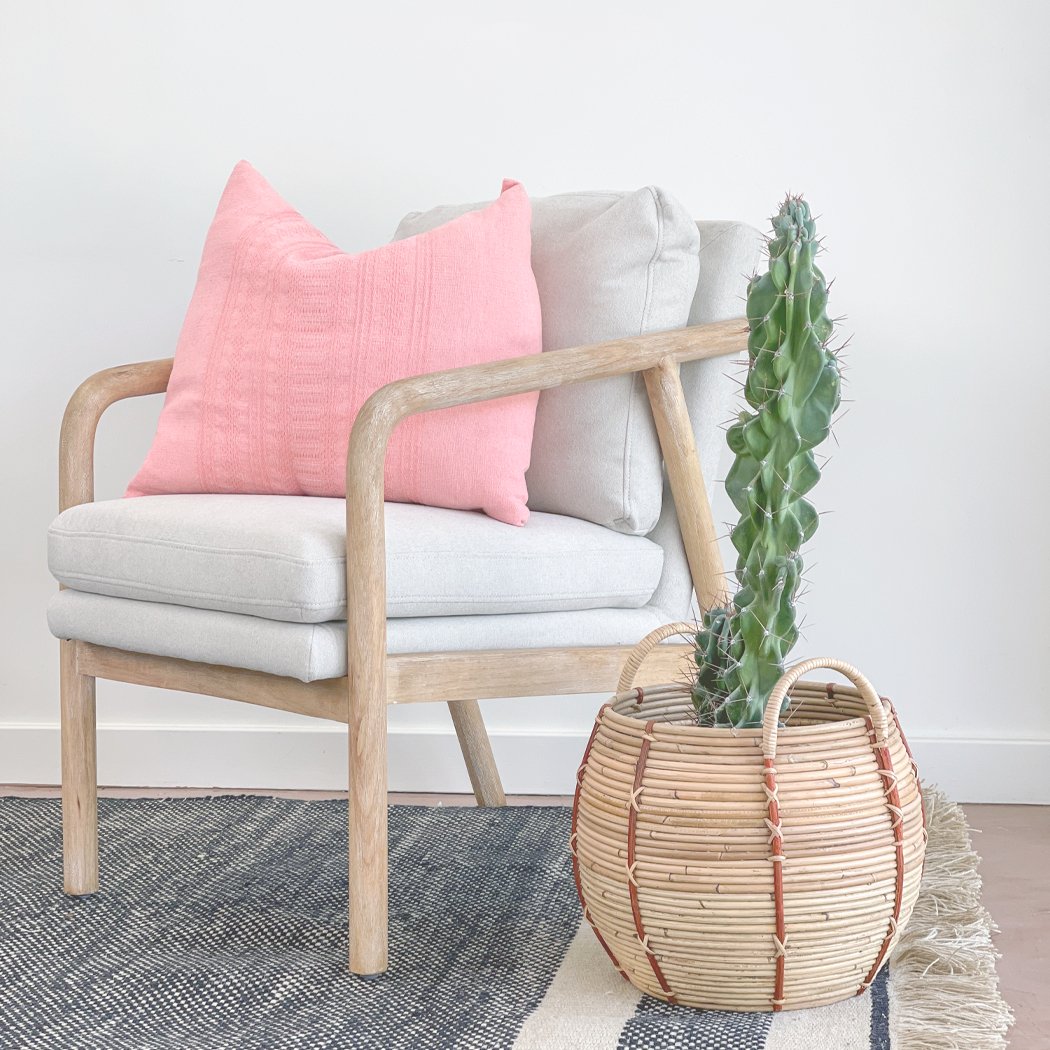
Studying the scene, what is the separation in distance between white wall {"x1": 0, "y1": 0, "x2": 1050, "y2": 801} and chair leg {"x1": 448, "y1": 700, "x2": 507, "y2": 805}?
0.53ft

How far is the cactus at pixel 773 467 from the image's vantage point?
45.3 inches

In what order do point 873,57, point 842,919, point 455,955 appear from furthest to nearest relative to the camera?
point 873,57
point 455,955
point 842,919

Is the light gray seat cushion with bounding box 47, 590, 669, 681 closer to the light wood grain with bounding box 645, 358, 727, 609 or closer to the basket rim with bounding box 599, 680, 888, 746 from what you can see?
the light wood grain with bounding box 645, 358, 727, 609

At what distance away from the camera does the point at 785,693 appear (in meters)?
1.15

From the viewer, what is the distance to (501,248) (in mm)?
1562

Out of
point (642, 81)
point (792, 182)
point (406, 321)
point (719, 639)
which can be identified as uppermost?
point (642, 81)

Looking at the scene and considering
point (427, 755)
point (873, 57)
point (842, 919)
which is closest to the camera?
point (842, 919)

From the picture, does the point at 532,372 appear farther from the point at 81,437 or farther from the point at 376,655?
the point at 81,437

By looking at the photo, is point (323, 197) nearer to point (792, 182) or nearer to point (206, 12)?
point (206, 12)

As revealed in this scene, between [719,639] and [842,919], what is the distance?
269 mm

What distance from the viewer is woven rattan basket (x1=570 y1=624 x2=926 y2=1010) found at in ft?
3.60

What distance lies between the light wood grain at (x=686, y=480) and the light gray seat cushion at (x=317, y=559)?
55mm

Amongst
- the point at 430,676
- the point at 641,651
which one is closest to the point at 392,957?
the point at 430,676

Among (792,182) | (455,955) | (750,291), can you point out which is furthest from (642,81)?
(455,955)
